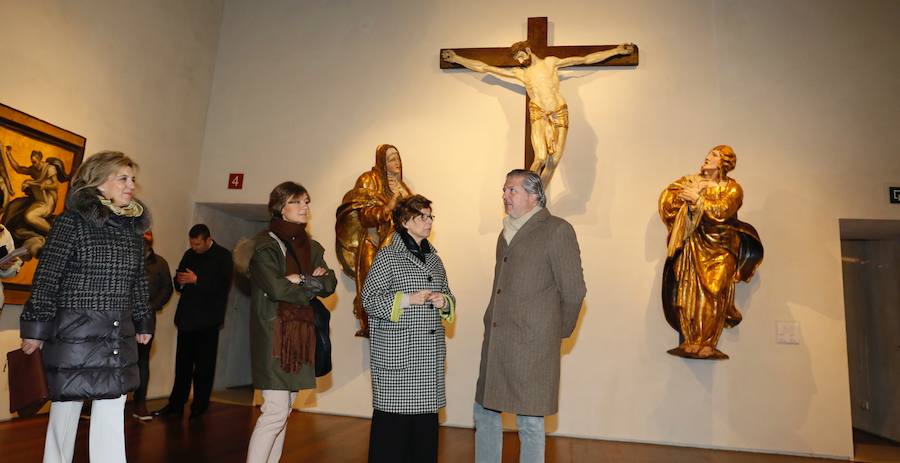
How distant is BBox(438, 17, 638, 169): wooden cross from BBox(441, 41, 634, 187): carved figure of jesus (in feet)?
0.19

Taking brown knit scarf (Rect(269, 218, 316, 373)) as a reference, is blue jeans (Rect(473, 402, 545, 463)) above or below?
below

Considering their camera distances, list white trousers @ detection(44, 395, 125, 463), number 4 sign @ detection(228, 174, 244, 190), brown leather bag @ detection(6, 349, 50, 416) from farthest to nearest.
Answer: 1. number 4 sign @ detection(228, 174, 244, 190)
2. white trousers @ detection(44, 395, 125, 463)
3. brown leather bag @ detection(6, 349, 50, 416)

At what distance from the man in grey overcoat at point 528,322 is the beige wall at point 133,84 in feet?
10.6

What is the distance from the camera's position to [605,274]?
4.70m

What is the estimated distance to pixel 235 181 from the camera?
540 centimetres

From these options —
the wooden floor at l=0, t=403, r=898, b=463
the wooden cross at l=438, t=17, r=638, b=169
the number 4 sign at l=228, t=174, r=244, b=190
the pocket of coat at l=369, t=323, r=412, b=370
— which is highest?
the wooden cross at l=438, t=17, r=638, b=169

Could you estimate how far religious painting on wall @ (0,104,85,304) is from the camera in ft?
12.0

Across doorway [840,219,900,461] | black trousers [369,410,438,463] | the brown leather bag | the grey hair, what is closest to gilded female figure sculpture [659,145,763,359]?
doorway [840,219,900,461]

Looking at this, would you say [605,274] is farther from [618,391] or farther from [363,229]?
[363,229]

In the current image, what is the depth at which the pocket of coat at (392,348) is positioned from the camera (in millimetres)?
2420

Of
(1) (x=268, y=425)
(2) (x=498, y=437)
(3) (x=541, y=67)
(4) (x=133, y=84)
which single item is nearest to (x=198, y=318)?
(4) (x=133, y=84)

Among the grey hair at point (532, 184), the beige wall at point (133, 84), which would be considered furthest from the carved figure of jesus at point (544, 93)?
the beige wall at point (133, 84)

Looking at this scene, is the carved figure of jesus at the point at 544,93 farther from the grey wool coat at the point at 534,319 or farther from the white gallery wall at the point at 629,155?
the grey wool coat at the point at 534,319

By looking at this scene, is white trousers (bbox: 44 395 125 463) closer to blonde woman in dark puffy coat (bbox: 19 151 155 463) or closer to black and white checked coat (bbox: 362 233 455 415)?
blonde woman in dark puffy coat (bbox: 19 151 155 463)
